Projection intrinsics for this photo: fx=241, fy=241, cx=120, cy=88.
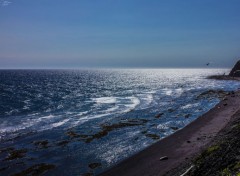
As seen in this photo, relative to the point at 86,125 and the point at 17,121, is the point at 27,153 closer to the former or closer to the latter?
the point at 86,125

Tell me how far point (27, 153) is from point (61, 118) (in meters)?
16.1

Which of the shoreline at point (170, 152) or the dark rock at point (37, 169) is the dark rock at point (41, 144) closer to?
the dark rock at point (37, 169)

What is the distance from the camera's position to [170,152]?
72.8 feet

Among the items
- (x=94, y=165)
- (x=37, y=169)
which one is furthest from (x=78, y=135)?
(x=37, y=169)

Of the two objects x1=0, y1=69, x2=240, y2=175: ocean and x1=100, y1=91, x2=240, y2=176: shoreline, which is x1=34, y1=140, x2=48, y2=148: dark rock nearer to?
x1=0, y1=69, x2=240, y2=175: ocean

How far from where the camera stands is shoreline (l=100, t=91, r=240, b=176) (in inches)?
734

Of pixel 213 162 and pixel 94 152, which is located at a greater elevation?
pixel 213 162

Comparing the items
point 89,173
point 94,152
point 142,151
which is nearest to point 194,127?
point 142,151

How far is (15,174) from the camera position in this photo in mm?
18859

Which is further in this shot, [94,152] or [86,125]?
[86,125]

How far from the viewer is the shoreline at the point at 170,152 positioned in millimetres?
18641

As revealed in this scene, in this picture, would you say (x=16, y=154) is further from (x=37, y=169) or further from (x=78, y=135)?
(x=78, y=135)

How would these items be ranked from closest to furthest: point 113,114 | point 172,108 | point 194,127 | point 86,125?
1. point 194,127
2. point 86,125
3. point 113,114
4. point 172,108

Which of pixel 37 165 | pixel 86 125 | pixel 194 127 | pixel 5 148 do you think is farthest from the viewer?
pixel 86 125
